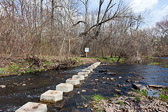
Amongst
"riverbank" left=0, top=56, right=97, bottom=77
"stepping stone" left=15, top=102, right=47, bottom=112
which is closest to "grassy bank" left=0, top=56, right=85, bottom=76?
"riverbank" left=0, top=56, right=97, bottom=77

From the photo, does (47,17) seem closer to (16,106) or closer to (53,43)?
(53,43)

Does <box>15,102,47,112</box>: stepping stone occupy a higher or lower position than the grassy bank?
lower

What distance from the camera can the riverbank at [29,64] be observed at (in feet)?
23.3

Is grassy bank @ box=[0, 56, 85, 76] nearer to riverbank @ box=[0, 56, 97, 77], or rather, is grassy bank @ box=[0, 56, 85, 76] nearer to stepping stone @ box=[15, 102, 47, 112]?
riverbank @ box=[0, 56, 97, 77]

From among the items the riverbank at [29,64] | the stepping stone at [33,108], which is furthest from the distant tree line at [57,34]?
the stepping stone at [33,108]

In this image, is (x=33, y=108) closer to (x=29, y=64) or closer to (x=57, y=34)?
(x=29, y=64)

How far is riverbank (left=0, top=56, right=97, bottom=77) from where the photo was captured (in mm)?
7113

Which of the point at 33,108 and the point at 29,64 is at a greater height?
the point at 29,64

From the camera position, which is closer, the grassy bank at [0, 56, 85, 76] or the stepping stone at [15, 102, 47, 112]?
the stepping stone at [15, 102, 47, 112]

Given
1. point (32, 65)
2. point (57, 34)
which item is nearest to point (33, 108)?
point (32, 65)

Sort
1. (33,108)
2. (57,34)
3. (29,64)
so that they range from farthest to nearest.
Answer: (57,34)
(29,64)
(33,108)

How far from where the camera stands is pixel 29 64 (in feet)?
26.9

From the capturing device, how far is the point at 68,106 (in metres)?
2.98

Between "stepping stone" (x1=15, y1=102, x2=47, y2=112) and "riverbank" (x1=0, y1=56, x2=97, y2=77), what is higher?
"riverbank" (x1=0, y1=56, x2=97, y2=77)
